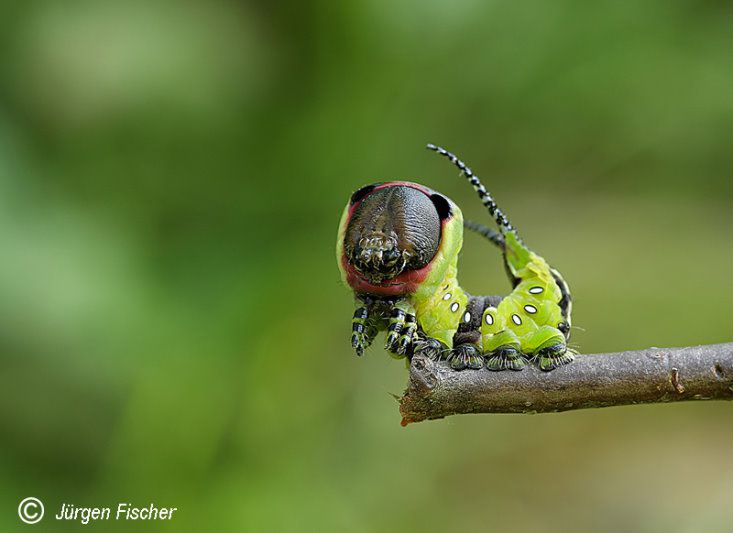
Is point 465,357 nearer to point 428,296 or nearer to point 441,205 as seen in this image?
point 428,296

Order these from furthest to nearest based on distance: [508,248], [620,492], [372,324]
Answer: [620,492]
[508,248]
[372,324]

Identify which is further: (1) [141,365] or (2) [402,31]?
(2) [402,31]

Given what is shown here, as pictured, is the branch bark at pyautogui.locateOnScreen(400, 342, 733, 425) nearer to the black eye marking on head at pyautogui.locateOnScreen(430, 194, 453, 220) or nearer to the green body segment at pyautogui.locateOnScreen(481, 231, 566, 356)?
the green body segment at pyautogui.locateOnScreen(481, 231, 566, 356)

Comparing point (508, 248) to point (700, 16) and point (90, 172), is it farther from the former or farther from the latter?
point (700, 16)

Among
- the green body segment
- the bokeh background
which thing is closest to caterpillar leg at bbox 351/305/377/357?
the green body segment

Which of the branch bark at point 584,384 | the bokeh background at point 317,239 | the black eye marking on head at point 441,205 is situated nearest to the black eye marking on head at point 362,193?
the black eye marking on head at point 441,205

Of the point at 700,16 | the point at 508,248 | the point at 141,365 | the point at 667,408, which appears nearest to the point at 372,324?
the point at 508,248

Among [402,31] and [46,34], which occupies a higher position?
[402,31]
